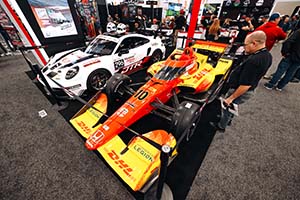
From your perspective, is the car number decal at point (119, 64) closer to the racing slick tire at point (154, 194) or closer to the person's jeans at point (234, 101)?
the person's jeans at point (234, 101)

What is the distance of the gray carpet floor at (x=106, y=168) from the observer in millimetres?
1647

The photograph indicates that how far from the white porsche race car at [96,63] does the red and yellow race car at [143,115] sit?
0.71m

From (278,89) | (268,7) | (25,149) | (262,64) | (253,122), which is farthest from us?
(268,7)

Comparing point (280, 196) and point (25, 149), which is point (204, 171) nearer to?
point (280, 196)

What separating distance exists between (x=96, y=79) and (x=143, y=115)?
1.77m

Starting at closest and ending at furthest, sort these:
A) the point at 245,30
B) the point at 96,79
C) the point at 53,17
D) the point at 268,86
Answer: the point at 96,79
the point at 268,86
the point at 53,17
the point at 245,30

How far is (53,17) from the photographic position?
15.7ft

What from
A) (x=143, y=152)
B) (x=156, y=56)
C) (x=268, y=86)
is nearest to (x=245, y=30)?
(x=268, y=86)

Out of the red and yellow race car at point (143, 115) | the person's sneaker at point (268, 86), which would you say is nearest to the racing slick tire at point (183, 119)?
the red and yellow race car at point (143, 115)

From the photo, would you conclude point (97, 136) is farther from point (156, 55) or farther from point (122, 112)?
point (156, 55)

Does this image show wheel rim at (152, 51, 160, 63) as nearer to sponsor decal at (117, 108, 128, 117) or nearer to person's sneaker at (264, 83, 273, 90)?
sponsor decal at (117, 108, 128, 117)

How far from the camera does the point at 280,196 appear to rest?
161 centimetres

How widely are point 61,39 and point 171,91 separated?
5.51m

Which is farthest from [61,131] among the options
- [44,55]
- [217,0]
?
[217,0]
